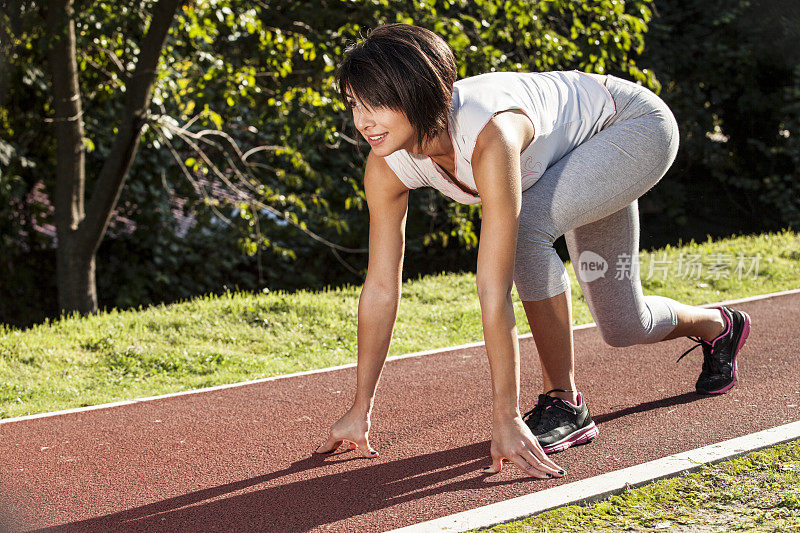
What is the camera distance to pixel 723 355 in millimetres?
4352

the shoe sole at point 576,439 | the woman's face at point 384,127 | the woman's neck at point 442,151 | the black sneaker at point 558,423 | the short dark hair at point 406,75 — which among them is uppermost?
the short dark hair at point 406,75

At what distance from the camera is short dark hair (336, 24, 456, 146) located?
10.0ft

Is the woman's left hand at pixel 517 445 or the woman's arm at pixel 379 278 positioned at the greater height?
the woman's arm at pixel 379 278

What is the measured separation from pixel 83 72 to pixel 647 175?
8900mm

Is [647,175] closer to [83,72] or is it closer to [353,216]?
[83,72]

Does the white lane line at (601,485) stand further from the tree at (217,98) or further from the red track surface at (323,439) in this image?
the tree at (217,98)

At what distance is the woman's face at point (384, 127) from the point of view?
3105mm

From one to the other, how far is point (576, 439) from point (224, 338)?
344cm

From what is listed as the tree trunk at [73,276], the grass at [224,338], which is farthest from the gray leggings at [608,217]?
the tree trunk at [73,276]

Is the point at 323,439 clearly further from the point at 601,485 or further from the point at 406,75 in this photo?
the point at 406,75

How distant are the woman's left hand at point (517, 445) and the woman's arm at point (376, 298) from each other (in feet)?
2.23

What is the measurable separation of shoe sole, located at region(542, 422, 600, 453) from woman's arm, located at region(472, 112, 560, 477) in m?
0.31

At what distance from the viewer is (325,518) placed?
3.03m

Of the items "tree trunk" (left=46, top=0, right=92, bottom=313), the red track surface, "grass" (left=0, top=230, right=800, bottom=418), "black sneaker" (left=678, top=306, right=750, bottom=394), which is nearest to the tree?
"tree trunk" (left=46, top=0, right=92, bottom=313)
